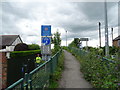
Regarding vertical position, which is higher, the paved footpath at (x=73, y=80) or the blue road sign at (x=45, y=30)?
the blue road sign at (x=45, y=30)

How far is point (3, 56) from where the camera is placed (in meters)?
5.45

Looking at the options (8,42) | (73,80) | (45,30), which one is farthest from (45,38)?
(8,42)

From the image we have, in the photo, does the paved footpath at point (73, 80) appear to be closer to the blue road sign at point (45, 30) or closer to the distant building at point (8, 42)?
the blue road sign at point (45, 30)

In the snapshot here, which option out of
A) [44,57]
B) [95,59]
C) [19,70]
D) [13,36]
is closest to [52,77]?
[44,57]

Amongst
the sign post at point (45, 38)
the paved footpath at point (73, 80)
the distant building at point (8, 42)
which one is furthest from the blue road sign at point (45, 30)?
the distant building at point (8, 42)

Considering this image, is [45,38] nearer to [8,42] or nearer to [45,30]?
[45,30]

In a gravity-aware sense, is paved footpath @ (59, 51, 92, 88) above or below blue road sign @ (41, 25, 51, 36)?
below

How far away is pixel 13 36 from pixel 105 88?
127 ft

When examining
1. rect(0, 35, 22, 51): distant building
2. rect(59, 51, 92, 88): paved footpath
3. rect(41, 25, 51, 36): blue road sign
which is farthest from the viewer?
rect(0, 35, 22, 51): distant building

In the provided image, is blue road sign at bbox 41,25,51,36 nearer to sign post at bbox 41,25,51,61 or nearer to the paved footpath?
sign post at bbox 41,25,51,61

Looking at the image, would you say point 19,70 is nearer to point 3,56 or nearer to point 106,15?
point 3,56

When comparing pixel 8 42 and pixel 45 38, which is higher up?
pixel 8 42

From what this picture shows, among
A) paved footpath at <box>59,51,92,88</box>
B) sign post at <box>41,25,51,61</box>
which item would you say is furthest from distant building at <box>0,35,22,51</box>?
sign post at <box>41,25,51,61</box>

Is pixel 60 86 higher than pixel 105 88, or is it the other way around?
pixel 105 88
